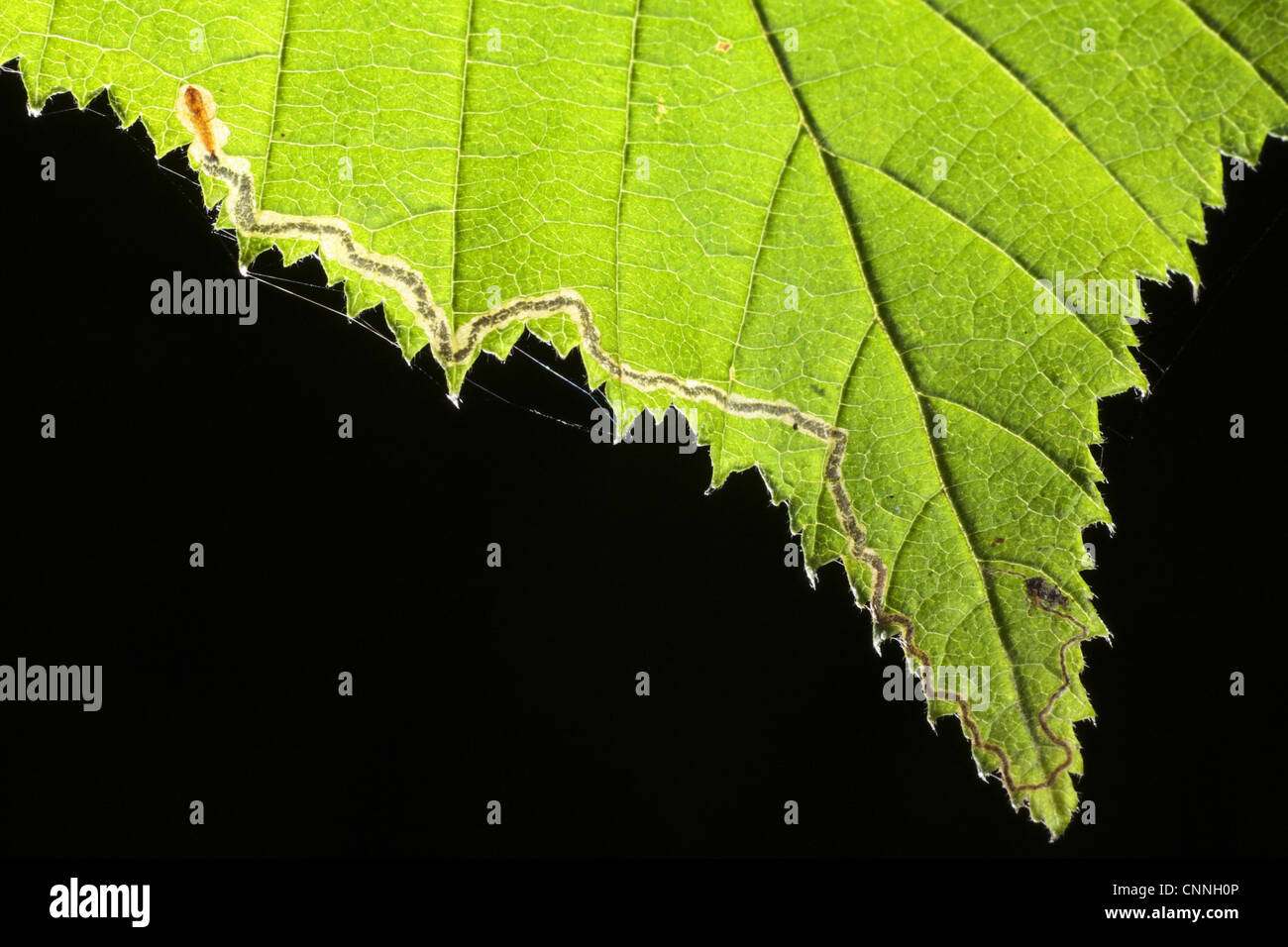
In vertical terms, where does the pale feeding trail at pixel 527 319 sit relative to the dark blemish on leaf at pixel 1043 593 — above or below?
above

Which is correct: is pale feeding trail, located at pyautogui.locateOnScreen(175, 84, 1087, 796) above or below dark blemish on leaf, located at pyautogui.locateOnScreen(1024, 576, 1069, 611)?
above

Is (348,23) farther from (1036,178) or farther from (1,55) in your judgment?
(1036,178)

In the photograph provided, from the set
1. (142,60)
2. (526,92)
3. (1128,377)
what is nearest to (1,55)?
(142,60)

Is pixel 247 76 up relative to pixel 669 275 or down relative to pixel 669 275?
up

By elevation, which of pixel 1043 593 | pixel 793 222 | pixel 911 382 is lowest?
pixel 1043 593

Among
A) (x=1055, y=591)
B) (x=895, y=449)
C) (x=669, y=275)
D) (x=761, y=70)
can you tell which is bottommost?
(x=1055, y=591)

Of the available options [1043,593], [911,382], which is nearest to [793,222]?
[911,382]

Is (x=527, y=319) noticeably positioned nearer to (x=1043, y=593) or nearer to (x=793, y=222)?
(x=793, y=222)
